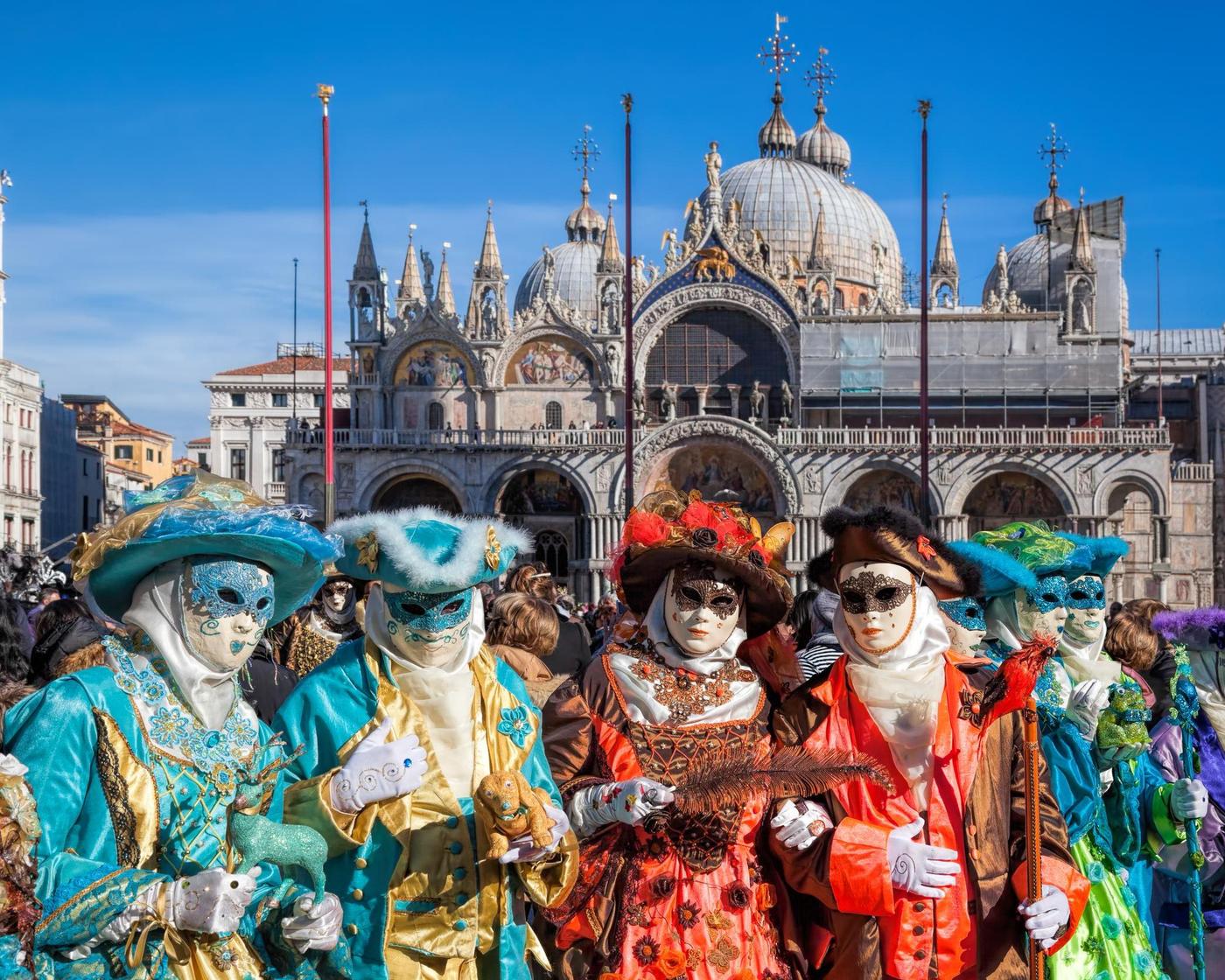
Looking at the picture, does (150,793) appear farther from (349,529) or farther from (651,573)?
(651,573)

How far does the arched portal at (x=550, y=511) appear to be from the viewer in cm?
3322

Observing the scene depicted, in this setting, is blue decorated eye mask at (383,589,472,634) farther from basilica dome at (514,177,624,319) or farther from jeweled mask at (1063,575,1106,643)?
basilica dome at (514,177,624,319)

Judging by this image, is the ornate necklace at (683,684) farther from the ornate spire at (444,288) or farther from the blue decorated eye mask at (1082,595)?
the ornate spire at (444,288)

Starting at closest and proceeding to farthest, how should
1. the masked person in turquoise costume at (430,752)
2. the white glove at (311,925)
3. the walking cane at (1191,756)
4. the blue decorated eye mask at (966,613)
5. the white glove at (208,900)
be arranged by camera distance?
the white glove at (208,900) → the white glove at (311,925) → the masked person in turquoise costume at (430,752) → the walking cane at (1191,756) → the blue decorated eye mask at (966,613)

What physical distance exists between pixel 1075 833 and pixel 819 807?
40.8 inches

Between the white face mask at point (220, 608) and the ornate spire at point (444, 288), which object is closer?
the white face mask at point (220, 608)

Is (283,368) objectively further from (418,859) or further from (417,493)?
(418,859)

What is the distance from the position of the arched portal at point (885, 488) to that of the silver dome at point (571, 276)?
60.4 ft

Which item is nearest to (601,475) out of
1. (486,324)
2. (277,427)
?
(486,324)

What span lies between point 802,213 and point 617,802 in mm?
39803

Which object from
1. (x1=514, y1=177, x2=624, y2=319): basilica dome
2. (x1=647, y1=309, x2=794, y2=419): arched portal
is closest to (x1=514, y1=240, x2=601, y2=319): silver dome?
(x1=514, y1=177, x2=624, y2=319): basilica dome

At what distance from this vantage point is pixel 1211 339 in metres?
55.0

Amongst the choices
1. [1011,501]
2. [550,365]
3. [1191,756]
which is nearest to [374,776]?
[1191,756]

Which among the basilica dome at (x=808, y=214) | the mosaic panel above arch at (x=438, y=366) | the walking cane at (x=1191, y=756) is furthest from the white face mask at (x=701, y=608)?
the basilica dome at (x=808, y=214)
